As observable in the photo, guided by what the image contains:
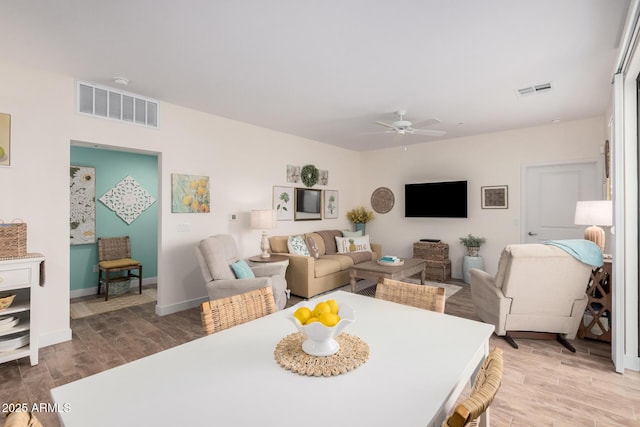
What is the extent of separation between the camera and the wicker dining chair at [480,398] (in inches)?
27.7

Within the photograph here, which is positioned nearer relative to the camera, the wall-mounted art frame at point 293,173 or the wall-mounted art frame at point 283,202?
the wall-mounted art frame at point 283,202

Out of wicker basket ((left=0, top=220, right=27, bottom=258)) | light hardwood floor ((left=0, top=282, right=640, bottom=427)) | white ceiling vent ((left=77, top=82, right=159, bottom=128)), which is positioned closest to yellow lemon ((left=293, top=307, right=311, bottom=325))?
light hardwood floor ((left=0, top=282, right=640, bottom=427))

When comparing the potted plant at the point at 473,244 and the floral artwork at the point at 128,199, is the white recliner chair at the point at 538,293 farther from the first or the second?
the floral artwork at the point at 128,199

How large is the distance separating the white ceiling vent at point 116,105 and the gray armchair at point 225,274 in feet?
5.25

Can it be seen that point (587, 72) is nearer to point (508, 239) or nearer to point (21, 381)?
point (508, 239)

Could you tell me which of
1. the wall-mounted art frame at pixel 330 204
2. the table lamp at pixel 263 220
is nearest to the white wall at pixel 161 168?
the wall-mounted art frame at pixel 330 204

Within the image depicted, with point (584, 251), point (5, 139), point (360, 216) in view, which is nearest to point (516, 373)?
point (584, 251)

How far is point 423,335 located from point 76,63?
3540mm

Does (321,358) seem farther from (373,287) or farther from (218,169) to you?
(373,287)

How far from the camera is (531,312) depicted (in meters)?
2.96

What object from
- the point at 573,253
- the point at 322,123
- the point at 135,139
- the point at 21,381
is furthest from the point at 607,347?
the point at 135,139

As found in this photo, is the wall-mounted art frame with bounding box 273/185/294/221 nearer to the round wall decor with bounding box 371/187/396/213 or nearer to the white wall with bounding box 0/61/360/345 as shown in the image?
the white wall with bounding box 0/61/360/345

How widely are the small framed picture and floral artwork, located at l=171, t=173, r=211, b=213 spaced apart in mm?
4514

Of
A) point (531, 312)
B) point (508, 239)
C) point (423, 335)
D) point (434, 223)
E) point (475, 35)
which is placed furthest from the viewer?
point (434, 223)
